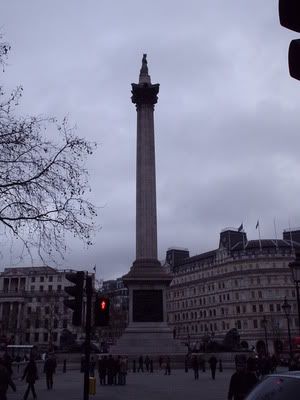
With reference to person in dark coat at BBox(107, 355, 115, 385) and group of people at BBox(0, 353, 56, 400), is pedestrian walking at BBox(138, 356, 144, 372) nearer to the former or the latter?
person in dark coat at BBox(107, 355, 115, 385)

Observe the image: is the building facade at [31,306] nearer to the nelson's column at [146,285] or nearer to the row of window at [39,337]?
the row of window at [39,337]

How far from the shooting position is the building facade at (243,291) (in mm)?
103000

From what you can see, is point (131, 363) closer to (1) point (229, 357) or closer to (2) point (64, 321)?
(1) point (229, 357)

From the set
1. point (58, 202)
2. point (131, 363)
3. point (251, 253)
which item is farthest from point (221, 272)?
point (58, 202)

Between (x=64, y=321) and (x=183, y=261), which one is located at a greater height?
(x=183, y=261)

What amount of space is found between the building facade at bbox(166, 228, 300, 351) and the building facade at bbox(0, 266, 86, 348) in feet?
103

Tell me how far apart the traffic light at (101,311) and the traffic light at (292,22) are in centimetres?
1109

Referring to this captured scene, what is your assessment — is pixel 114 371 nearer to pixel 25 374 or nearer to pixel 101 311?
pixel 25 374

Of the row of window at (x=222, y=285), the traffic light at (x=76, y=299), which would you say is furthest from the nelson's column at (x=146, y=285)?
the row of window at (x=222, y=285)

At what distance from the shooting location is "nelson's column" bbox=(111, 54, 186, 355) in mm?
48406

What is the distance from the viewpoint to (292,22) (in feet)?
13.1

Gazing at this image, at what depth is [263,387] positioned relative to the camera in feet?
20.4

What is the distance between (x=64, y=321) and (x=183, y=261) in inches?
1445

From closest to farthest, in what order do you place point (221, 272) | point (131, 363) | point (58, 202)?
point (58, 202)
point (131, 363)
point (221, 272)
